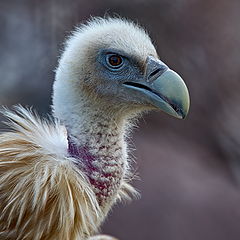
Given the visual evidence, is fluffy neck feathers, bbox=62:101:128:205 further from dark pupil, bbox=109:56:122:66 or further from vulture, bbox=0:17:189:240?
dark pupil, bbox=109:56:122:66

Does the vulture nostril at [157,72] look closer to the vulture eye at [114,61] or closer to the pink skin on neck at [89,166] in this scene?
the vulture eye at [114,61]

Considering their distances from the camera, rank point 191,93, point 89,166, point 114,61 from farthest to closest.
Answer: point 191,93, point 114,61, point 89,166

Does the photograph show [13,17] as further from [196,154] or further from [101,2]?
[196,154]

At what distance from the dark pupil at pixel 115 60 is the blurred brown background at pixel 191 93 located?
2482 mm

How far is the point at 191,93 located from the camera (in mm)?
6312

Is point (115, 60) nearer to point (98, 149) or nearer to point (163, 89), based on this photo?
point (163, 89)

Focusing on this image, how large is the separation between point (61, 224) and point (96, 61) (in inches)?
25.4

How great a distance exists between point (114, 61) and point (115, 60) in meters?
0.01

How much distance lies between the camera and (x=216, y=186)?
18.3 feet

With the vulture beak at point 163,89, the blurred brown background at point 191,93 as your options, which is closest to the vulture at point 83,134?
the vulture beak at point 163,89

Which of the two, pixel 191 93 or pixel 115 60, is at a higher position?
pixel 115 60

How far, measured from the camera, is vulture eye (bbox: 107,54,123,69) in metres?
2.66

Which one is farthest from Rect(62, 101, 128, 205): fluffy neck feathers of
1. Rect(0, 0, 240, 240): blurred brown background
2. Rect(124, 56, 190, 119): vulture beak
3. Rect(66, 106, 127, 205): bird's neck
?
Rect(0, 0, 240, 240): blurred brown background

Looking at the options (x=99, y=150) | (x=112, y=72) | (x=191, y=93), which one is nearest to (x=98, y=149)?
(x=99, y=150)
